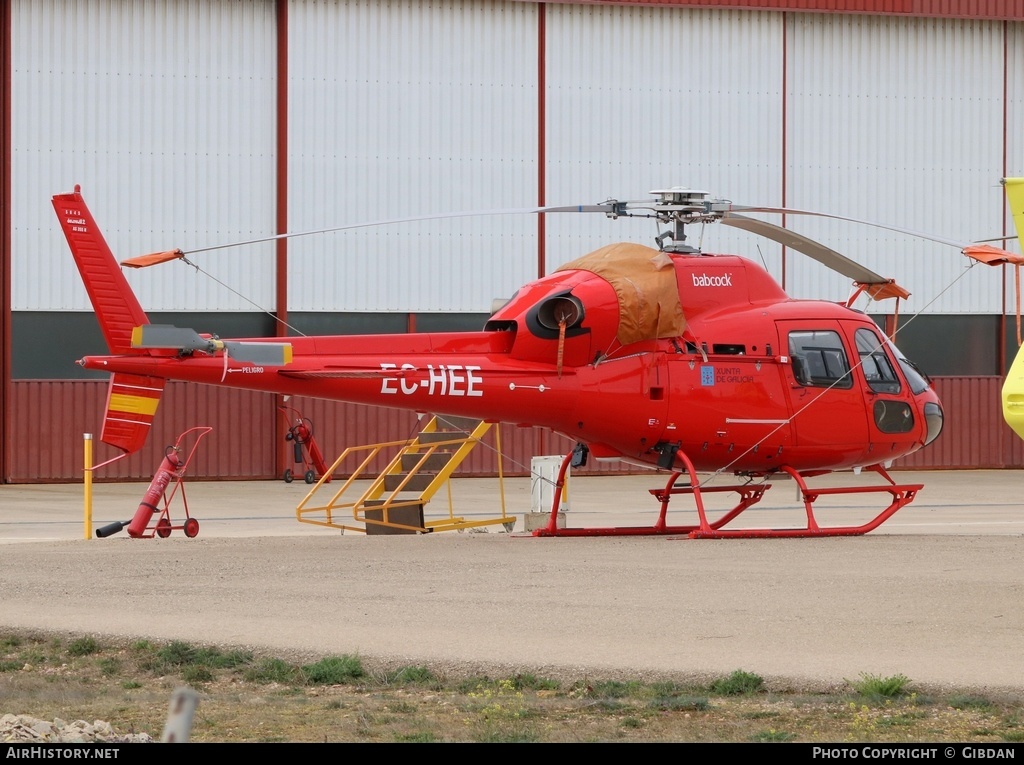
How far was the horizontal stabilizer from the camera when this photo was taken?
571 inches

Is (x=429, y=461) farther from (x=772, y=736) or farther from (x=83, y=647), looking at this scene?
(x=772, y=736)

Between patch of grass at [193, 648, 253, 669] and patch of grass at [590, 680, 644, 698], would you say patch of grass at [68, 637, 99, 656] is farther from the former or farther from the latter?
patch of grass at [590, 680, 644, 698]

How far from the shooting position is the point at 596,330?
635 inches

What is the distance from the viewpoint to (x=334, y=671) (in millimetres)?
9086

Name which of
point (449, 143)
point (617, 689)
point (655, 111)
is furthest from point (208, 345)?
point (655, 111)

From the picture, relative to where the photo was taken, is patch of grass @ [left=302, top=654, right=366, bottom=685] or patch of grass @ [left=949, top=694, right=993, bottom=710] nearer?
patch of grass @ [left=949, top=694, right=993, bottom=710]

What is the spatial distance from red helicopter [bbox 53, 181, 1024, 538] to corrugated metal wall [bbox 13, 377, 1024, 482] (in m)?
12.7

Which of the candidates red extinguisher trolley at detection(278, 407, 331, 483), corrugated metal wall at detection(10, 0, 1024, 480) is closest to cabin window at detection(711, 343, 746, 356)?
corrugated metal wall at detection(10, 0, 1024, 480)

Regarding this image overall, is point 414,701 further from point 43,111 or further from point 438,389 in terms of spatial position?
point 43,111

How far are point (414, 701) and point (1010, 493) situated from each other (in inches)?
907

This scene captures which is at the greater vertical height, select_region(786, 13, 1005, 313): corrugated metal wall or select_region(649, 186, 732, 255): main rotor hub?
select_region(786, 13, 1005, 313): corrugated metal wall

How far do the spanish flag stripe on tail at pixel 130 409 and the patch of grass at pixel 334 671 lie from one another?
554cm

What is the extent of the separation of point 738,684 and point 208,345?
7.82m
